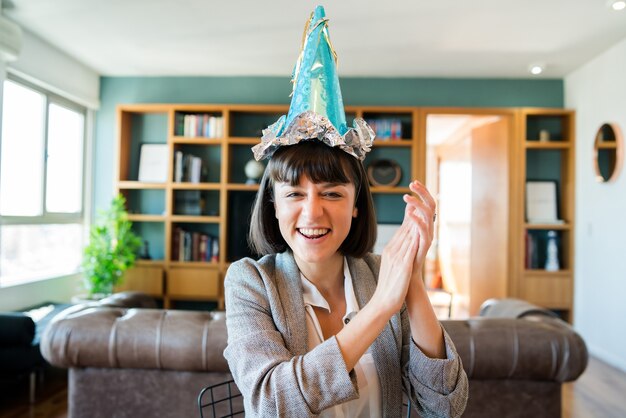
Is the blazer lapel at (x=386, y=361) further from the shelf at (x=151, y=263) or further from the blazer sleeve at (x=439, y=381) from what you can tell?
the shelf at (x=151, y=263)

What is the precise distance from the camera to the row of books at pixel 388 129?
4969 mm

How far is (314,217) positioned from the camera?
35.7 inches

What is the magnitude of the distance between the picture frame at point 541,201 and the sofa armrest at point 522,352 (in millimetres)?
3460

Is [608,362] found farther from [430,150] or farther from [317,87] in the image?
[430,150]

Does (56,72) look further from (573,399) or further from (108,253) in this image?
(573,399)

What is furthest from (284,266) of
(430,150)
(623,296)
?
(430,150)

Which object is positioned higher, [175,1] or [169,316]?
[175,1]

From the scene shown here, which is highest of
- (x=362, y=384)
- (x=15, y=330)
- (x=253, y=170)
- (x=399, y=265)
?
(x=253, y=170)

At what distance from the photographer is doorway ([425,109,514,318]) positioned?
16.4 ft

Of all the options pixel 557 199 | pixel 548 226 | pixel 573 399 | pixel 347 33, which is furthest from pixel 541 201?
pixel 347 33

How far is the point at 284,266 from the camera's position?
42.3 inches

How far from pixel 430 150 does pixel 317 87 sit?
8308 mm

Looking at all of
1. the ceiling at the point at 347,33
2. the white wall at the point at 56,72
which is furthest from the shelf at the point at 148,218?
the ceiling at the point at 347,33

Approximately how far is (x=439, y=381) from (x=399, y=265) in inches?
10.8
